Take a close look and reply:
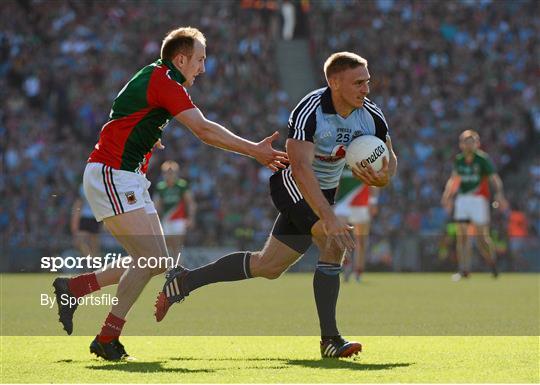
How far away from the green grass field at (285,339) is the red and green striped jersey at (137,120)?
54.8 inches

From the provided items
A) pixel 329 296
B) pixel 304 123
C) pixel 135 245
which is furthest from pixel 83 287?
pixel 304 123

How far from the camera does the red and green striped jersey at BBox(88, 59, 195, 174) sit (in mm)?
8047

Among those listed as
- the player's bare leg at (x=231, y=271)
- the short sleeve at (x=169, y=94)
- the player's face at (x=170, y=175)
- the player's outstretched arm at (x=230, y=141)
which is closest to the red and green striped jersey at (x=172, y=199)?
the player's face at (x=170, y=175)

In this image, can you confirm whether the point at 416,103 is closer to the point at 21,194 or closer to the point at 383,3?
the point at 383,3

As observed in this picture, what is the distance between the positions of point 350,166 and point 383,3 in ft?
81.7

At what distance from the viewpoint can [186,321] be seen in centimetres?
1185

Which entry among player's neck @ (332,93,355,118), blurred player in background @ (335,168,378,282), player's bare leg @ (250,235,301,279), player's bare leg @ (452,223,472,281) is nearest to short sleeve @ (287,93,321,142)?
player's neck @ (332,93,355,118)

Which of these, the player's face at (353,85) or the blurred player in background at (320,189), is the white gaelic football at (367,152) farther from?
the player's face at (353,85)

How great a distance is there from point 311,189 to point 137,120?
4.18 feet

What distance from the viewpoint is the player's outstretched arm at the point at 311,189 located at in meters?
7.88

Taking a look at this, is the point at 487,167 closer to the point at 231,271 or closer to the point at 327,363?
the point at 231,271

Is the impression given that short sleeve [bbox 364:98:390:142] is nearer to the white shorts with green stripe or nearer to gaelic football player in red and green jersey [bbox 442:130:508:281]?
the white shorts with green stripe

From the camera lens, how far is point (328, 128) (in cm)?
843

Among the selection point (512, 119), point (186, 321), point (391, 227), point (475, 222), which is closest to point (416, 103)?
point (512, 119)
